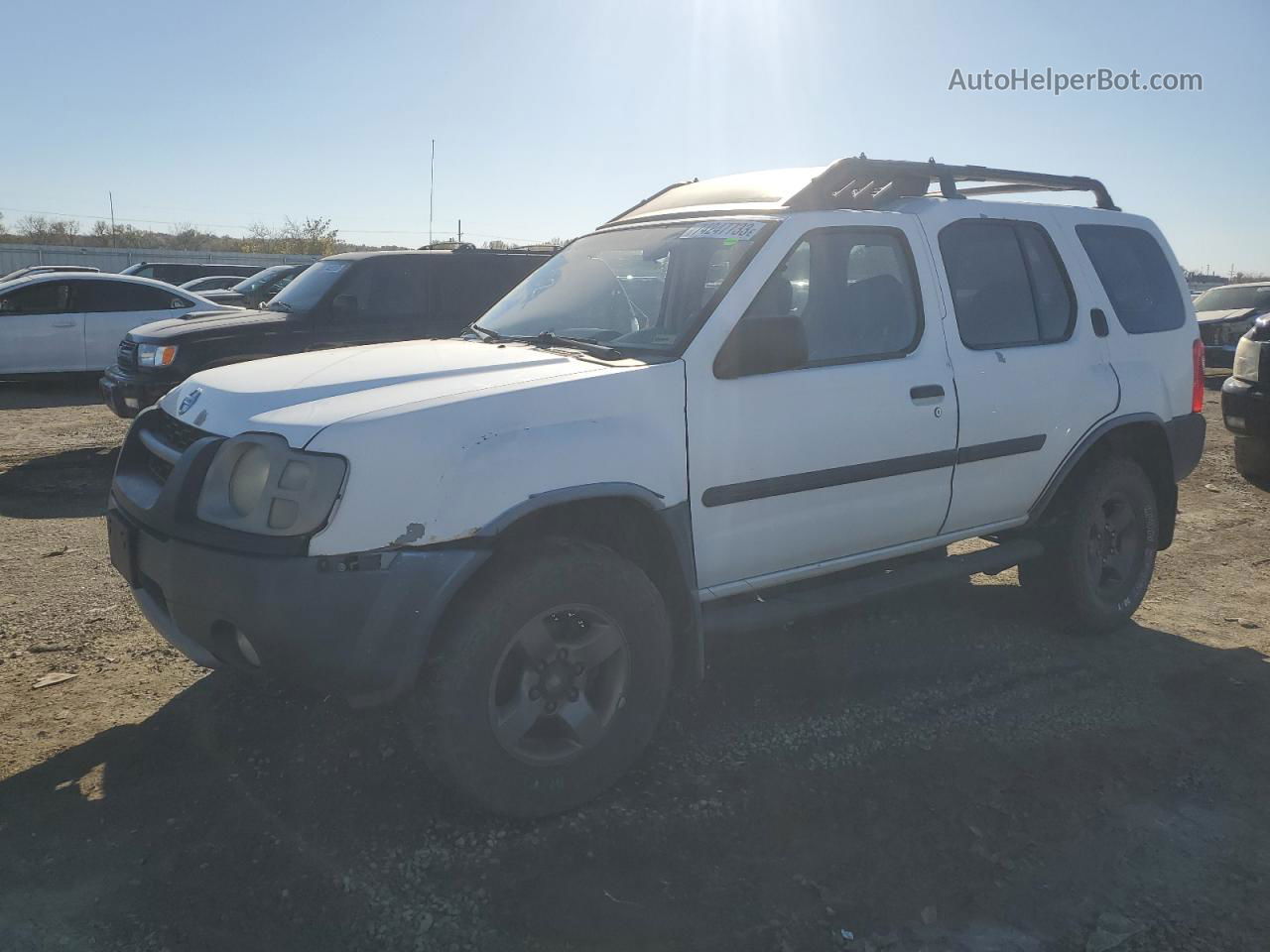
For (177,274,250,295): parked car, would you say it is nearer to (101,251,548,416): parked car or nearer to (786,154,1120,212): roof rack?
(101,251,548,416): parked car

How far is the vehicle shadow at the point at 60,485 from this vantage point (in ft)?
22.2

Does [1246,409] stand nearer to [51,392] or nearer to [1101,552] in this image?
[1101,552]

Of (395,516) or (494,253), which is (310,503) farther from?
(494,253)

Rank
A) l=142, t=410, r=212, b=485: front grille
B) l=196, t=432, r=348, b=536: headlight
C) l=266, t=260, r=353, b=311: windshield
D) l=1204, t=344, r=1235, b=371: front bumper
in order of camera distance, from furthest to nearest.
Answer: l=1204, t=344, r=1235, b=371: front bumper
l=266, t=260, r=353, b=311: windshield
l=142, t=410, r=212, b=485: front grille
l=196, t=432, r=348, b=536: headlight

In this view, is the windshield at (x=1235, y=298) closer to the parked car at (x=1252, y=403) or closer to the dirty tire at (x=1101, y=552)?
the parked car at (x=1252, y=403)

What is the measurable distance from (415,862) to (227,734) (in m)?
1.14

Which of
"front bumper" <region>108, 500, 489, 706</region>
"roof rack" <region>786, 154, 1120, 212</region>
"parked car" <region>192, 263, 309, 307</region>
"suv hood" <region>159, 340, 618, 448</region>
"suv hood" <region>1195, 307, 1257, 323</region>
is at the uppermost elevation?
"parked car" <region>192, 263, 309, 307</region>

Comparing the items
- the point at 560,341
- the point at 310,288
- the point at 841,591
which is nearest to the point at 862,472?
the point at 841,591

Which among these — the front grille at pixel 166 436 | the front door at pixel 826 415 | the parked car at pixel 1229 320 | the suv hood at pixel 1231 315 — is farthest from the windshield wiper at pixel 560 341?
the suv hood at pixel 1231 315

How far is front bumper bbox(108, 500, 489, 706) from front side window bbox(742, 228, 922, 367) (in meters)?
1.56

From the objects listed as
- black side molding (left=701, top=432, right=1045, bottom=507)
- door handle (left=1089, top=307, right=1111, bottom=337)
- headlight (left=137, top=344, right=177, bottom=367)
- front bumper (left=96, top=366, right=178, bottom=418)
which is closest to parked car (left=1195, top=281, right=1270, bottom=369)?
door handle (left=1089, top=307, right=1111, bottom=337)

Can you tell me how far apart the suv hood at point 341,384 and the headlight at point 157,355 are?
489 centimetres

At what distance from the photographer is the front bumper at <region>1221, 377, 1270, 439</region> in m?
7.52

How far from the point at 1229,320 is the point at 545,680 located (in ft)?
52.9
